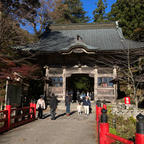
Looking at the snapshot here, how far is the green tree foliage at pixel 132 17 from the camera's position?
1958 centimetres

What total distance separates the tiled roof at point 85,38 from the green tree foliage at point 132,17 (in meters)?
2.54

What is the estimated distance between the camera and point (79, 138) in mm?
5746

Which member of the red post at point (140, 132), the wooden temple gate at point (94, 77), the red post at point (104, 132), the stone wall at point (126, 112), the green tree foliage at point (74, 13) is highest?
the green tree foliage at point (74, 13)

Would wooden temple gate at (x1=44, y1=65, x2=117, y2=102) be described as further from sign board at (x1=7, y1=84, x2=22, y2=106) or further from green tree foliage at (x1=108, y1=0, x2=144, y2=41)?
green tree foliage at (x1=108, y1=0, x2=144, y2=41)

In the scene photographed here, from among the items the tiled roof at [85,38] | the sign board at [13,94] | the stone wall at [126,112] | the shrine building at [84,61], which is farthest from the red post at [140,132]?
the tiled roof at [85,38]

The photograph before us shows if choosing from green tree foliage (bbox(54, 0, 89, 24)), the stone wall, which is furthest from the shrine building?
green tree foliage (bbox(54, 0, 89, 24))

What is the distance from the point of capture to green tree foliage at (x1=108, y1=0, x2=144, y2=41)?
64.2 ft

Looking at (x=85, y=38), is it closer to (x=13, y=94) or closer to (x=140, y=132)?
(x=13, y=94)

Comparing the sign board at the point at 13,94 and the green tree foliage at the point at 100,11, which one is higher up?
the green tree foliage at the point at 100,11

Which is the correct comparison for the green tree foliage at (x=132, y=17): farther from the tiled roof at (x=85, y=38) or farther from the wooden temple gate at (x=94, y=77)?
the wooden temple gate at (x=94, y=77)

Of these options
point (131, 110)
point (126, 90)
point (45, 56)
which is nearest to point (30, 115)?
point (131, 110)

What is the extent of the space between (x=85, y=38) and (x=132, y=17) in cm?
802

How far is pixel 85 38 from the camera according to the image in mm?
18203

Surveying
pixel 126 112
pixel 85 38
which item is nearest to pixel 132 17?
pixel 85 38
